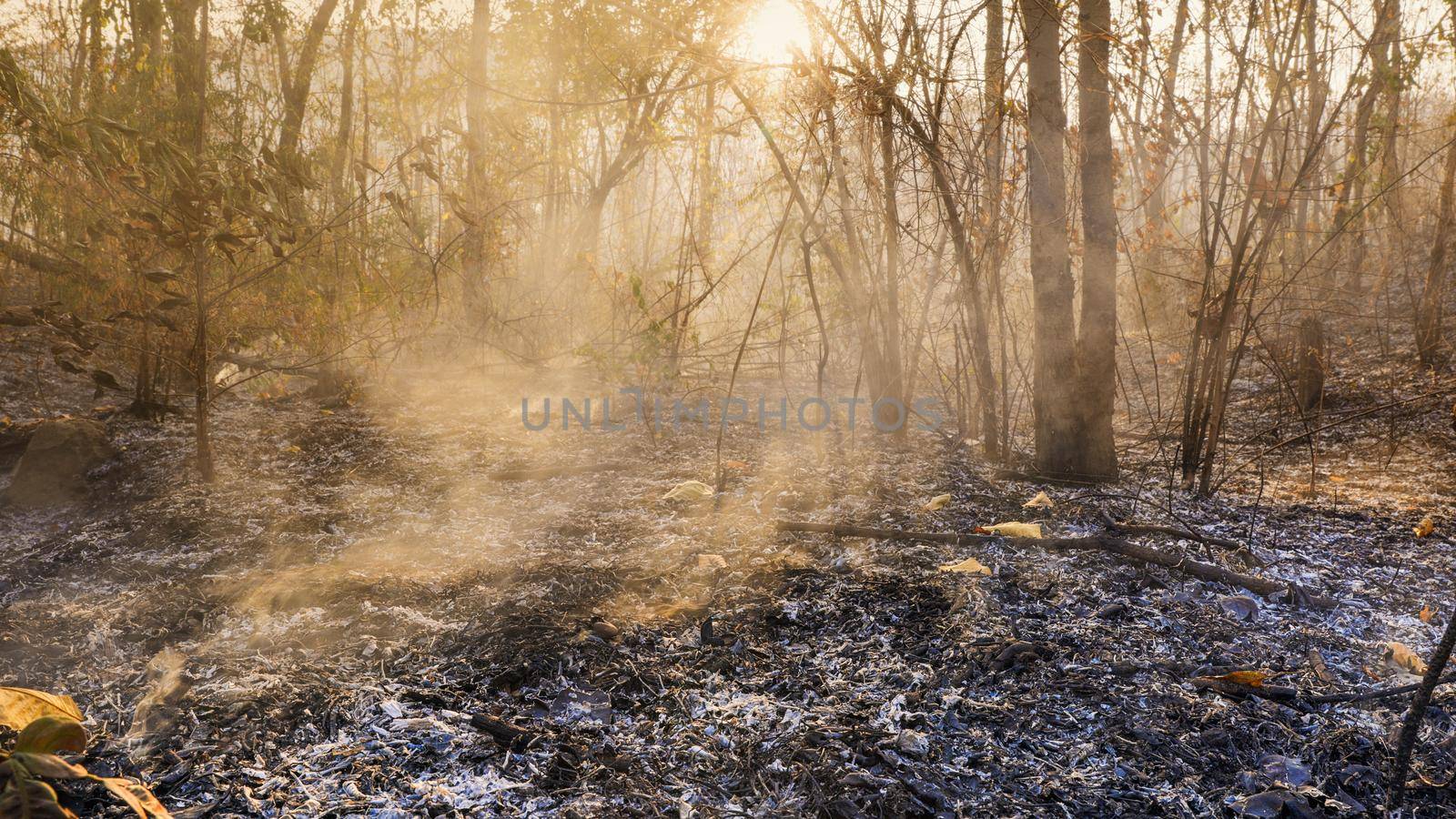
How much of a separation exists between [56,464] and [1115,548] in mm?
4521

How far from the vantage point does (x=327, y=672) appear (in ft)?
6.53

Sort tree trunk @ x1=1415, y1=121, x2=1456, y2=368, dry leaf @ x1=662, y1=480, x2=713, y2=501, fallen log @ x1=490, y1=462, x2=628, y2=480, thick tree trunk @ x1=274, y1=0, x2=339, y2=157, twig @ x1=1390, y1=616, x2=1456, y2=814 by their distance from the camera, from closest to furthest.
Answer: twig @ x1=1390, y1=616, x2=1456, y2=814 < dry leaf @ x1=662, y1=480, x2=713, y2=501 < fallen log @ x1=490, y1=462, x2=628, y2=480 < tree trunk @ x1=1415, y1=121, x2=1456, y2=368 < thick tree trunk @ x1=274, y1=0, x2=339, y2=157

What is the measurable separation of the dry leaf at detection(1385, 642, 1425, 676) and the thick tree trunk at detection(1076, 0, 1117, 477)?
5.36 ft

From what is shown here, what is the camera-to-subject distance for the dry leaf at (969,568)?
2584 millimetres

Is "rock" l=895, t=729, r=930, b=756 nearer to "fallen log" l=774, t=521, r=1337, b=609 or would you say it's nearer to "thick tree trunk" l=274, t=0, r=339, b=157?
"fallen log" l=774, t=521, r=1337, b=609

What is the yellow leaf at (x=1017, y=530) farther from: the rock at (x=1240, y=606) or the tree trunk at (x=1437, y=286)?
the tree trunk at (x=1437, y=286)

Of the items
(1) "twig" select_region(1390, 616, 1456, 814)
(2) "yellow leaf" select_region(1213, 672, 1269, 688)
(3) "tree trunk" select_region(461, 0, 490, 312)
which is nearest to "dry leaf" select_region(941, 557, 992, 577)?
(2) "yellow leaf" select_region(1213, 672, 1269, 688)

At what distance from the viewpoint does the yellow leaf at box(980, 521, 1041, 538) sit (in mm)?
2909

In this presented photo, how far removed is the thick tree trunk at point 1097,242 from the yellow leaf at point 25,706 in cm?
356

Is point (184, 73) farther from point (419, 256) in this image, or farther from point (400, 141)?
point (400, 141)

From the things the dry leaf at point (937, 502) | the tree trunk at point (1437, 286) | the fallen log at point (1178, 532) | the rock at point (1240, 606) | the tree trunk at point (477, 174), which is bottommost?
the rock at point (1240, 606)

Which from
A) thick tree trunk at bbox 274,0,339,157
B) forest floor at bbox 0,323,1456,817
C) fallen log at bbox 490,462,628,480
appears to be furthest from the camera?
thick tree trunk at bbox 274,0,339,157

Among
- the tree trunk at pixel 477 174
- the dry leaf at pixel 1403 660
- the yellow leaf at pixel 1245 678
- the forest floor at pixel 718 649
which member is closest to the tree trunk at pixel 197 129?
the forest floor at pixel 718 649

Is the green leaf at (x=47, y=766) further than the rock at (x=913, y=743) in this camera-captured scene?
No
